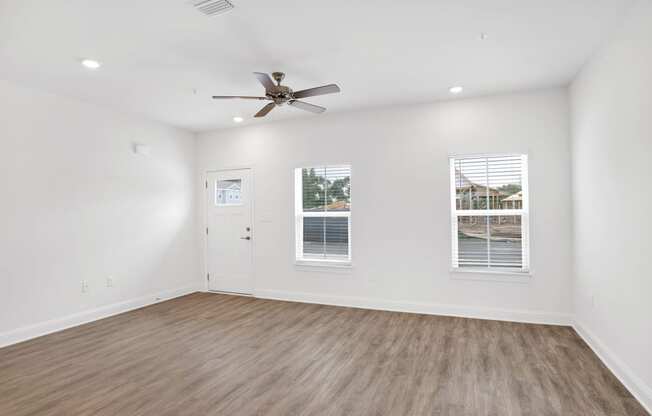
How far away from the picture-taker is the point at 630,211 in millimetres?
2578

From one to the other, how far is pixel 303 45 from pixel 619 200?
2905mm

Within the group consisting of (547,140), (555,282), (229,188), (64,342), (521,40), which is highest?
Answer: (521,40)

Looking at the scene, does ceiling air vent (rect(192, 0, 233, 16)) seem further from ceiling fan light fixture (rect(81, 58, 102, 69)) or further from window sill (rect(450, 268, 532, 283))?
window sill (rect(450, 268, 532, 283))

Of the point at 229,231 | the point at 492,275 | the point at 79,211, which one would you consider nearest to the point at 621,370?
the point at 492,275

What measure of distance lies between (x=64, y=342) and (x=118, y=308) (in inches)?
42.2

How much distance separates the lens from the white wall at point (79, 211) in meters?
3.71

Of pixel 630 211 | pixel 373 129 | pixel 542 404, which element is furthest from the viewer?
pixel 373 129

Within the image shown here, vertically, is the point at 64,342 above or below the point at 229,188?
below

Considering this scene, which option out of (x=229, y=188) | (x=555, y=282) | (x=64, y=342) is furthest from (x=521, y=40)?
(x=64, y=342)

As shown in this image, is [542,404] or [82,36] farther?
[82,36]

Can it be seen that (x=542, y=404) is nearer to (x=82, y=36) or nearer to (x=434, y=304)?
(x=434, y=304)

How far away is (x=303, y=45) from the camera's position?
3.02m

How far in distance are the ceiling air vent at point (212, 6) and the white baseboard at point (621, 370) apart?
392cm

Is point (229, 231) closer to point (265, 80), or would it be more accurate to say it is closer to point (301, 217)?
point (301, 217)
